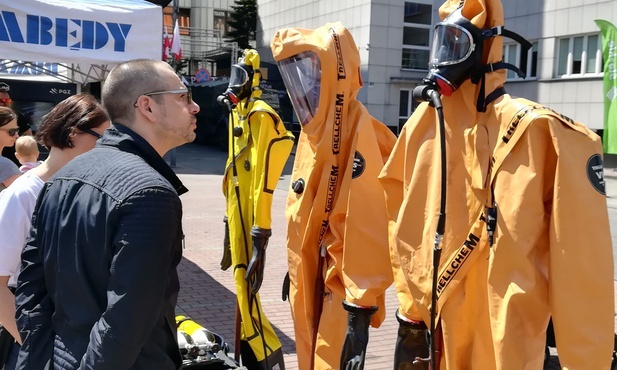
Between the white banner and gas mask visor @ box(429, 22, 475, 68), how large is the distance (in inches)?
148

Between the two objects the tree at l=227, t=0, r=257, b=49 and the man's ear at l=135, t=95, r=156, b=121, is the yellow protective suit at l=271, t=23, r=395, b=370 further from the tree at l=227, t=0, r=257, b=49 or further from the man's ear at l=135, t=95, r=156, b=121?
the tree at l=227, t=0, r=257, b=49

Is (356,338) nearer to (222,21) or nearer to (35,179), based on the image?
(35,179)

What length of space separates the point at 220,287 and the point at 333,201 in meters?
3.84

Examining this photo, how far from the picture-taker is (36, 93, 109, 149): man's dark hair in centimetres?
254

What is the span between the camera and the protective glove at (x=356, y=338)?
2691 millimetres

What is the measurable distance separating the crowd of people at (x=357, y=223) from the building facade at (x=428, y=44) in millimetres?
4665

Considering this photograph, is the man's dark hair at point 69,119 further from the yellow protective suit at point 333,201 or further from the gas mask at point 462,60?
the gas mask at point 462,60

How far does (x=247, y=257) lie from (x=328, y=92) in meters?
1.53

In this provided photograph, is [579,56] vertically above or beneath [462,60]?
above

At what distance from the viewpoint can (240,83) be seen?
4605mm

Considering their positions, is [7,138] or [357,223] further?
[7,138]

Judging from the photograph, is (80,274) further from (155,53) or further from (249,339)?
(155,53)

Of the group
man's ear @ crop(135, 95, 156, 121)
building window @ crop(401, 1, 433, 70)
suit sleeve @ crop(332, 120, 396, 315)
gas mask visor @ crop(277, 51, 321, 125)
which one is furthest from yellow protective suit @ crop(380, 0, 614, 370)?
building window @ crop(401, 1, 433, 70)

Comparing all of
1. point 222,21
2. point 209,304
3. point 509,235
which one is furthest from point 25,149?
point 222,21
